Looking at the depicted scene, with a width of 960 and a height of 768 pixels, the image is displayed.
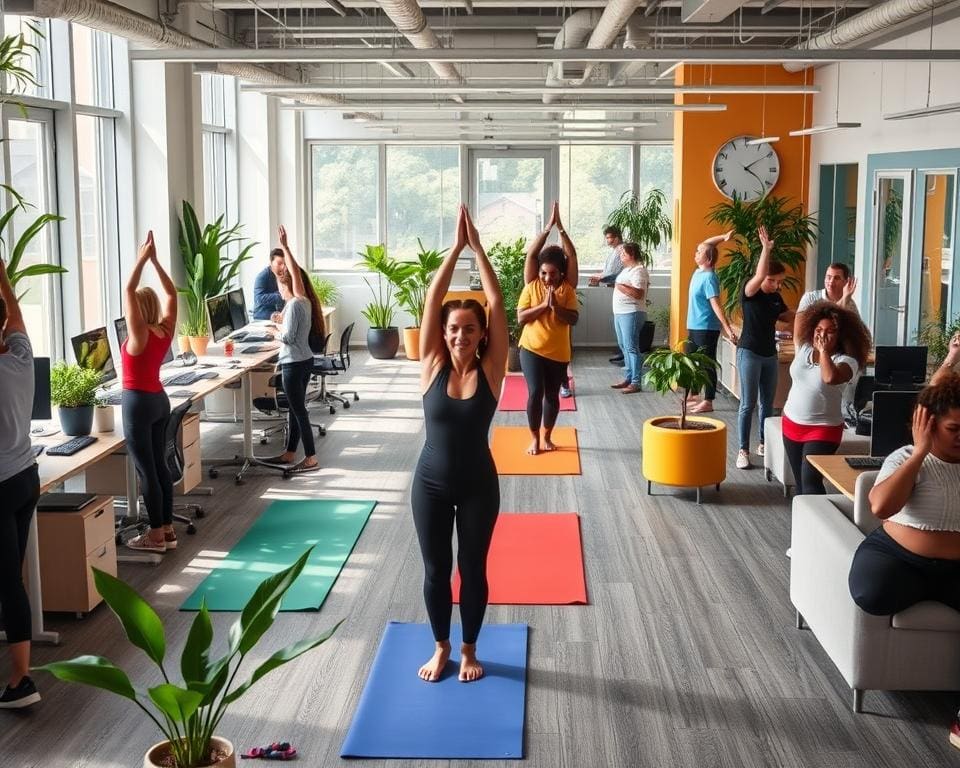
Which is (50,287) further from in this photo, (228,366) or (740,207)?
(740,207)

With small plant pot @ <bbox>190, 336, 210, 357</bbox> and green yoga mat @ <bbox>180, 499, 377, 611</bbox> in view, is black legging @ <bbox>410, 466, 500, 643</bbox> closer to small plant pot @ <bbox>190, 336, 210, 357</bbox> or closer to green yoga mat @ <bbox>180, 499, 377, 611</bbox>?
green yoga mat @ <bbox>180, 499, 377, 611</bbox>

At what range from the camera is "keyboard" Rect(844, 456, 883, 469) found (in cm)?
570

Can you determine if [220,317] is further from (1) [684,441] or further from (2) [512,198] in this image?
(2) [512,198]

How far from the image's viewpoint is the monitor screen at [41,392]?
6035mm

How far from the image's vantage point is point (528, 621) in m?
5.66

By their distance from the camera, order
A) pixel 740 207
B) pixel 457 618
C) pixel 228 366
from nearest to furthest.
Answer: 1. pixel 457 618
2. pixel 228 366
3. pixel 740 207

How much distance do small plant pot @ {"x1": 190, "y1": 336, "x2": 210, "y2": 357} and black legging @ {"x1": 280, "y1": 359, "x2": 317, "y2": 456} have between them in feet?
3.60

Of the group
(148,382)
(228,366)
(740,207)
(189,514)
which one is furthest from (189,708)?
(740,207)

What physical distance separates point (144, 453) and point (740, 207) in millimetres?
7259

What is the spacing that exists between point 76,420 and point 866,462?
13.3ft

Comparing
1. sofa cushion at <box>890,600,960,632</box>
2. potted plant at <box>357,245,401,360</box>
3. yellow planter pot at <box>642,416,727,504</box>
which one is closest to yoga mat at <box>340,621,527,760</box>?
sofa cushion at <box>890,600,960,632</box>

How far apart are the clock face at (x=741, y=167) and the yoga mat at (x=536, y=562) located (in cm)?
581

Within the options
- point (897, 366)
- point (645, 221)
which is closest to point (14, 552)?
point (897, 366)

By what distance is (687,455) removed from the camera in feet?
25.2
